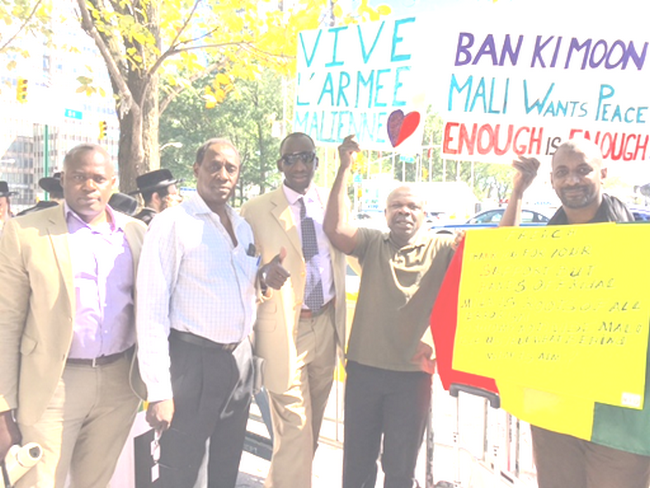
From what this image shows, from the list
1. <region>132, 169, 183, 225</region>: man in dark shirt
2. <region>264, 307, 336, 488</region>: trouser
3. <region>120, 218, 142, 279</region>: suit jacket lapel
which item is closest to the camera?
<region>120, 218, 142, 279</region>: suit jacket lapel

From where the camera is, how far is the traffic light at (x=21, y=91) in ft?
26.1

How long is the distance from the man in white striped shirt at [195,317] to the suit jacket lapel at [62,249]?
0.29 meters

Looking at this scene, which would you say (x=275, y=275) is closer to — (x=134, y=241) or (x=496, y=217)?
(x=134, y=241)

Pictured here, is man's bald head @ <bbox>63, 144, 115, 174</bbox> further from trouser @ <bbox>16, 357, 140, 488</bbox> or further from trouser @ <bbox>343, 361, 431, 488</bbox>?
trouser @ <bbox>343, 361, 431, 488</bbox>

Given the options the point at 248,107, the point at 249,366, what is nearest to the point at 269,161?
the point at 248,107

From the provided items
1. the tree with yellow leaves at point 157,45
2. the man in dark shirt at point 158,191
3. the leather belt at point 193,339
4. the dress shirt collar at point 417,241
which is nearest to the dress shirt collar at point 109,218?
the leather belt at point 193,339

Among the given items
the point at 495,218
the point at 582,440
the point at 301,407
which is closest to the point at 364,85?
the point at 301,407

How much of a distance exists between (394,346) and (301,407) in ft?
2.43

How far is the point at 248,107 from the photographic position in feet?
137

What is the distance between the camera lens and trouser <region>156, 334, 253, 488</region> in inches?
106

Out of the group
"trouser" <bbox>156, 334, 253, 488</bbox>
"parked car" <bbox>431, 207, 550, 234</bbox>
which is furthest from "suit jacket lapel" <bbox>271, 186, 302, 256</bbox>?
"parked car" <bbox>431, 207, 550, 234</bbox>

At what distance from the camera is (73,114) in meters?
9.98

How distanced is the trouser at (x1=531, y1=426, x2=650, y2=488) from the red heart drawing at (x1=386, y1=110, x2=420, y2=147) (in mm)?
1882

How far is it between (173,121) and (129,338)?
1628 inches
